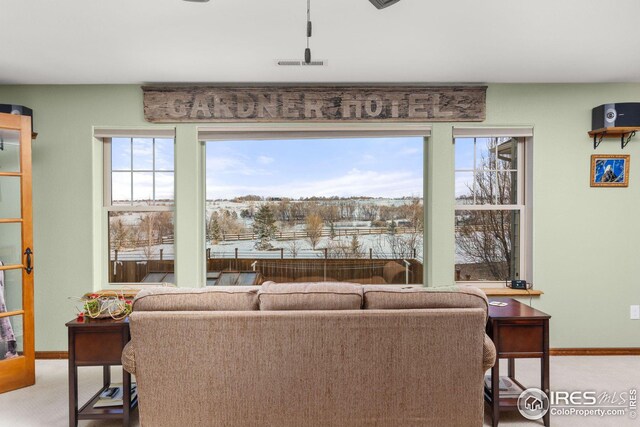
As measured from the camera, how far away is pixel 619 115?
307 cm

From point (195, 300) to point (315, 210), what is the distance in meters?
1.86

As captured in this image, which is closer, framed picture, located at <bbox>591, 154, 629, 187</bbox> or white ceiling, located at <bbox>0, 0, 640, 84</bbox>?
white ceiling, located at <bbox>0, 0, 640, 84</bbox>

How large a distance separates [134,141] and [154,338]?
232 cm

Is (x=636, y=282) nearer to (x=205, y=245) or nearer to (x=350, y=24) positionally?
(x=350, y=24)

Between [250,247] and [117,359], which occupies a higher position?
[250,247]

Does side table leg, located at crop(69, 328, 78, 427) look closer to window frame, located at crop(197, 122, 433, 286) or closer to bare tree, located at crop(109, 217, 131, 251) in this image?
bare tree, located at crop(109, 217, 131, 251)

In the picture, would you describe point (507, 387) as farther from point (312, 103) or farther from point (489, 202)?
point (312, 103)

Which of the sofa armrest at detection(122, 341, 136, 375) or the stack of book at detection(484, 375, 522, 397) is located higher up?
the sofa armrest at detection(122, 341, 136, 375)

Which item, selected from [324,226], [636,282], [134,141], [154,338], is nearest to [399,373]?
[154,338]

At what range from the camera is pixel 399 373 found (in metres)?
1.91

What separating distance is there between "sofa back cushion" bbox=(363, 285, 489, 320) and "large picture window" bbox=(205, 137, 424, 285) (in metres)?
1.64

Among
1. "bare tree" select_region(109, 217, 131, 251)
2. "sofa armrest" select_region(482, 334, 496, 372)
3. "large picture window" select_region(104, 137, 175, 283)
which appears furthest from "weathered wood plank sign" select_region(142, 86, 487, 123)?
"sofa armrest" select_region(482, 334, 496, 372)

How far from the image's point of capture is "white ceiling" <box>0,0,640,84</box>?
2125 mm
